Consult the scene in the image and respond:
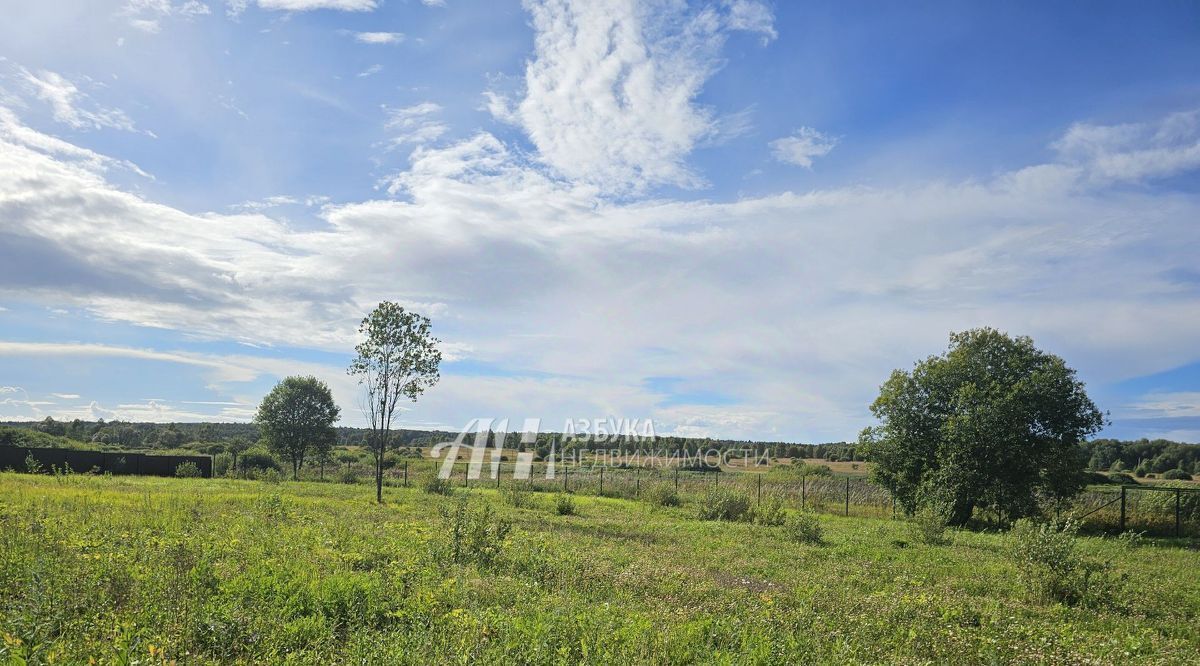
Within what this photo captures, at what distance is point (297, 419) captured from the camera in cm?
5700

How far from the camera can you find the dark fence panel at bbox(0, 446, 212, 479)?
35.2 metres

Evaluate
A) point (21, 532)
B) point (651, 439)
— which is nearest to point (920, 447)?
point (21, 532)

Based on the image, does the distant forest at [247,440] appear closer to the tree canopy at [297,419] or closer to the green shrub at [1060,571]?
the tree canopy at [297,419]

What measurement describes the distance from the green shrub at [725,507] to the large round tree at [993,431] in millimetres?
8275

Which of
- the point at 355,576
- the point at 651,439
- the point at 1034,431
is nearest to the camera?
the point at 355,576

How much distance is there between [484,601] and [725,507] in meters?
17.3

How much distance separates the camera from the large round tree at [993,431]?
25297mm

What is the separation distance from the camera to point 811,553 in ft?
48.0

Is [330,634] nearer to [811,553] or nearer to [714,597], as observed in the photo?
[714,597]

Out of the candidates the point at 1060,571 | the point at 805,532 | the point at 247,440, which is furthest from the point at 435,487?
the point at 247,440

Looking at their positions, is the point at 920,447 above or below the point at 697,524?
above

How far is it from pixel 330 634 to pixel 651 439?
68367 millimetres

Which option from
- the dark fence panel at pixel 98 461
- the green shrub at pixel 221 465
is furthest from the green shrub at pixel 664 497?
the green shrub at pixel 221 465

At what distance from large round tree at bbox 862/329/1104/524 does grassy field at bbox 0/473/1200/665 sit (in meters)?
12.1
